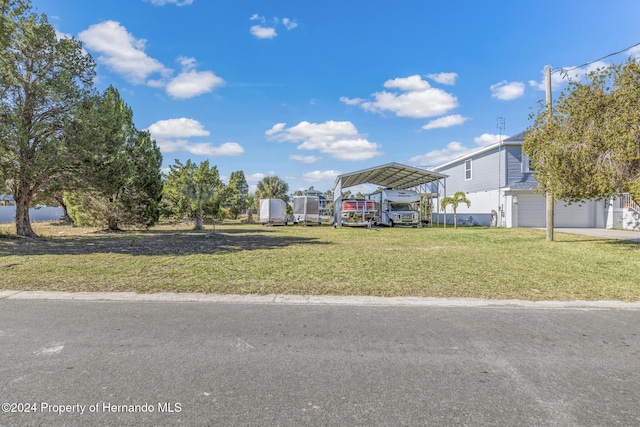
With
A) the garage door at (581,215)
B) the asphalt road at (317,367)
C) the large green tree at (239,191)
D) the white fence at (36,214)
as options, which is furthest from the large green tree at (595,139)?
the white fence at (36,214)

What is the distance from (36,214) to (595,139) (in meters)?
47.9

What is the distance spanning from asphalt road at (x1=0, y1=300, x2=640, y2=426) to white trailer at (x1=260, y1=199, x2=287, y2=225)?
1084 inches

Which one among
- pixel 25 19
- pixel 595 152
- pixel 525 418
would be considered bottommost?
pixel 525 418

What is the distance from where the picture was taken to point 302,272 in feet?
26.6

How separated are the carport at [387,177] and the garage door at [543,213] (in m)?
5.78

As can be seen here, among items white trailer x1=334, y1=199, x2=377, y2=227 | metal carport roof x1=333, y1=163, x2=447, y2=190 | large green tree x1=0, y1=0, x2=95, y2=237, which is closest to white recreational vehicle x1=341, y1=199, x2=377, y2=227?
white trailer x1=334, y1=199, x2=377, y2=227

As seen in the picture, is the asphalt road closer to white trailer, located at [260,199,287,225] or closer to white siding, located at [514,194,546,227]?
A: white siding, located at [514,194,546,227]

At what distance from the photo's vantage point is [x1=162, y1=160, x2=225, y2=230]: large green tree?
2425cm

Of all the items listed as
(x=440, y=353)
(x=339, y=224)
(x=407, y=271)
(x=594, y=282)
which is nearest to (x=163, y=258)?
(x=407, y=271)

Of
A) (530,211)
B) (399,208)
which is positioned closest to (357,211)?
(399,208)

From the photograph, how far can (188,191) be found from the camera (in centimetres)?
2412

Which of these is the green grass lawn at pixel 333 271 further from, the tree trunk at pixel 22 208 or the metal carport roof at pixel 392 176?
the metal carport roof at pixel 392 176

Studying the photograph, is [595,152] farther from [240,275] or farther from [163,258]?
[163,258]

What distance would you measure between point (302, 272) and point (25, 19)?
15.4 meters
